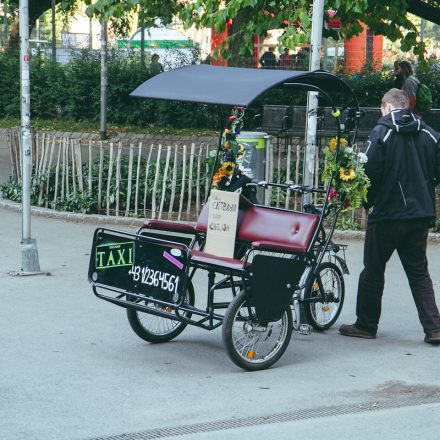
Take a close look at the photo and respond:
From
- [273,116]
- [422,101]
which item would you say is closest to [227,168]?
[422,101]

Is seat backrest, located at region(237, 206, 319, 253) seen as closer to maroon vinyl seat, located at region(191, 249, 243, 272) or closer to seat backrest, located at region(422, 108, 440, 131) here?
maroon vinyl seat, located at region(191, 249, 243, 272)

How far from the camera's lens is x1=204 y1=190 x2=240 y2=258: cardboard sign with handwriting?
287 inches

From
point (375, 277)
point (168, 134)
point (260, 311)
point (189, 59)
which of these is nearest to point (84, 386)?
point (260, 311)

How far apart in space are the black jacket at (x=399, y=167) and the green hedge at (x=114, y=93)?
47.9 ft

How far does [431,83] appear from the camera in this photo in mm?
22266

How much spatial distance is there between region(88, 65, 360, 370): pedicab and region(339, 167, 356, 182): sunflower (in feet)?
0.26

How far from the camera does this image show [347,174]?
7363 millimetres

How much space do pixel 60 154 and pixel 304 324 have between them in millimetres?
6358

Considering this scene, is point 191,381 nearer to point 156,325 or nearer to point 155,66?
point 156,325

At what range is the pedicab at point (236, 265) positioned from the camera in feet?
21.8

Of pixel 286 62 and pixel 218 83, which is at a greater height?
pixel 286 62

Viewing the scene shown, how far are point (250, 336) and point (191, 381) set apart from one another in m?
0.61

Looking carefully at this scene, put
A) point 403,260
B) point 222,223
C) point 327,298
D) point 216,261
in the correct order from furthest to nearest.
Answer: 1. point 327,298
2. point 403,260
3. point 222,223
4. point 216,261

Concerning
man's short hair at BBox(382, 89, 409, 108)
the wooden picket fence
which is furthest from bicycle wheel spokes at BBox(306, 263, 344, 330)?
the wooden picket fence
